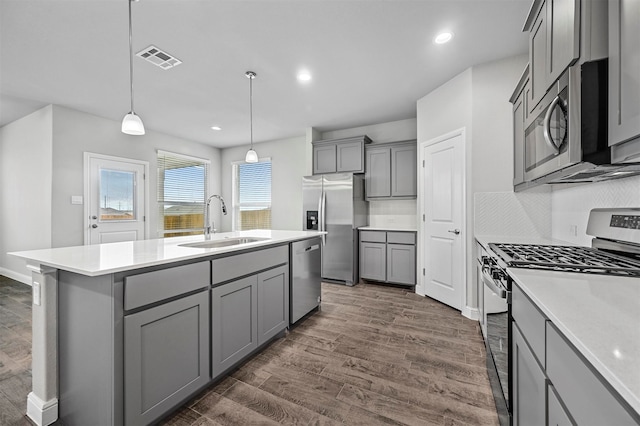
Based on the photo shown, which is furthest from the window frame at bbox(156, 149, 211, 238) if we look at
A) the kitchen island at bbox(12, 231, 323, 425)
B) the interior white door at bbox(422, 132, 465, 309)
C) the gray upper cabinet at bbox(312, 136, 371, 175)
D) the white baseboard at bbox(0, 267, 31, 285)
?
the interior white door at bbox(422, 132, 465, 309)

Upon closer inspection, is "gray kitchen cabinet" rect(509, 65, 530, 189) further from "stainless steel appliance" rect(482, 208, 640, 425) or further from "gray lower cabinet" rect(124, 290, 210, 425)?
"gray lower cabinet" rect(124, 290, 210, 425)

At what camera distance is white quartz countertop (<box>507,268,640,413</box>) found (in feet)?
1.67

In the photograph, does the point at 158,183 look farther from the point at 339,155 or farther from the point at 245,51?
the point at 245,51

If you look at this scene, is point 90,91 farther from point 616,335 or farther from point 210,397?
point 616,335

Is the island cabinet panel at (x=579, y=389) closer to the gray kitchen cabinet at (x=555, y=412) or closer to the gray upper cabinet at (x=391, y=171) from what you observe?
the gray kitchen cabinet at (x=555, y=412)

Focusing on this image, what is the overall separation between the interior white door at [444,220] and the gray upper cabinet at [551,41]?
1456mm

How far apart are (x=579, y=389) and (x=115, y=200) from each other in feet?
19.3

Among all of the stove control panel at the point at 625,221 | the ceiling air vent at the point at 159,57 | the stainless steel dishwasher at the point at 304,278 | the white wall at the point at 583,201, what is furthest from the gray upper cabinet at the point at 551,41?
the ceiling air vent at the point at 159,57

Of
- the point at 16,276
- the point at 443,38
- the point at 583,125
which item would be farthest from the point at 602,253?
the point at 16,276

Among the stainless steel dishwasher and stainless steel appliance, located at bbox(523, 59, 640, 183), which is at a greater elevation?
stainless steel appliance, located at bbox(523, 59, 640, 183)

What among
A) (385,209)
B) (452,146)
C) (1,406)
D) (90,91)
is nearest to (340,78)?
(452,146)

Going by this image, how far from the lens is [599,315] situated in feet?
2.44

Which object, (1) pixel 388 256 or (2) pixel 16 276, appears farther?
(2) pixel 16 276

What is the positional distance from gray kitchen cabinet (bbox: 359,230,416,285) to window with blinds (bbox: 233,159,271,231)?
8.49 feet
